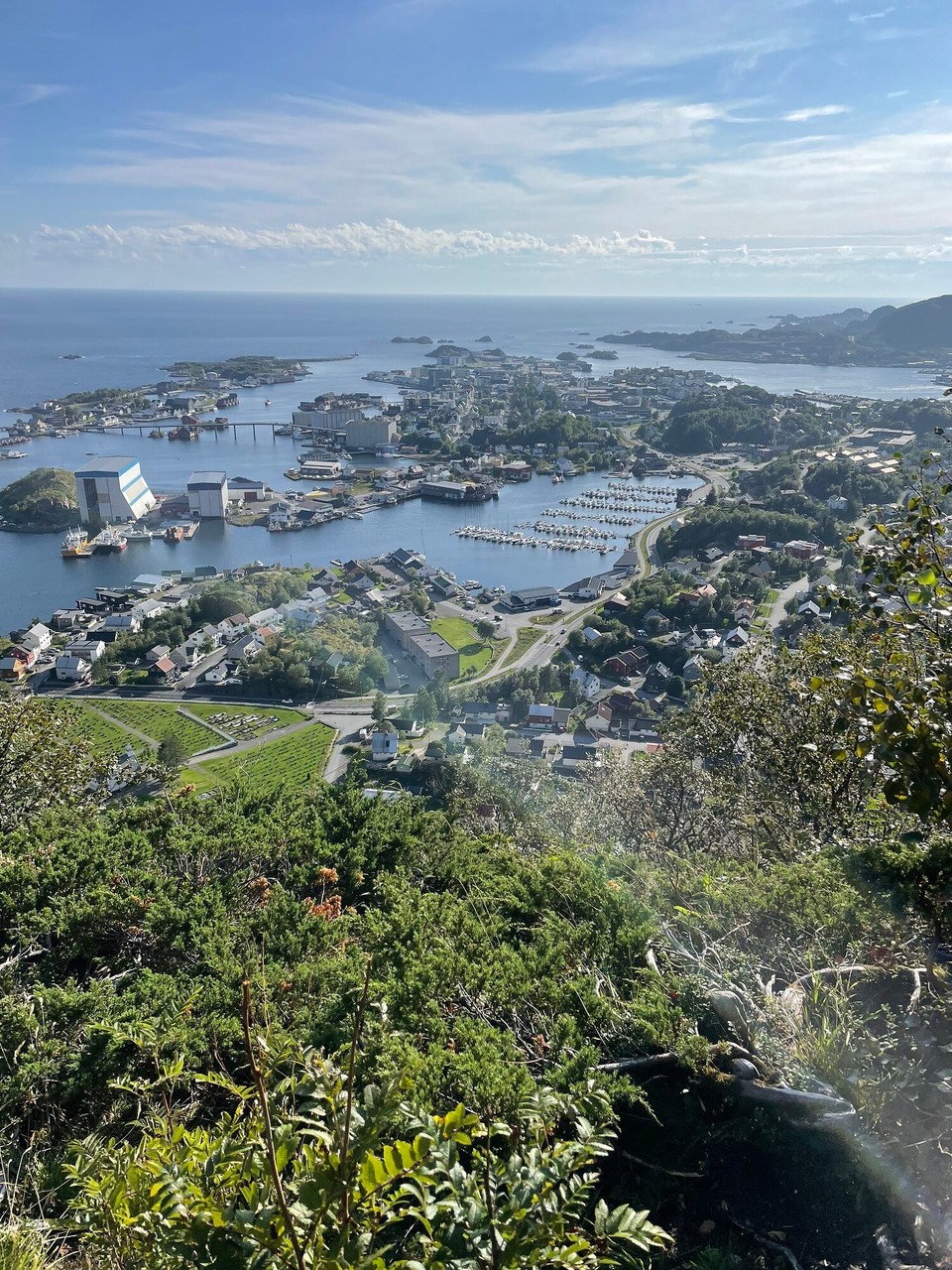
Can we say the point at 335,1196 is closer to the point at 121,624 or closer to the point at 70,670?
the point at 70,670

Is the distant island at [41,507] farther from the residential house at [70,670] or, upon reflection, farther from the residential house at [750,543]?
the residential house at [750,543]

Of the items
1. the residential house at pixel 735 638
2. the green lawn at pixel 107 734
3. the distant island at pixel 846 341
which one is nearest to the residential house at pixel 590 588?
the residential house at pixel 735 638

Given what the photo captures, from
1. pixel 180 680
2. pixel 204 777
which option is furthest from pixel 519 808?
pixel 180 680

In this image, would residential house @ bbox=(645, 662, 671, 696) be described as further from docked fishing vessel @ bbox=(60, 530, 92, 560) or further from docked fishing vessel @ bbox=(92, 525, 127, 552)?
docked fishing vessel @ bbox=(60, 530, 92, 560)

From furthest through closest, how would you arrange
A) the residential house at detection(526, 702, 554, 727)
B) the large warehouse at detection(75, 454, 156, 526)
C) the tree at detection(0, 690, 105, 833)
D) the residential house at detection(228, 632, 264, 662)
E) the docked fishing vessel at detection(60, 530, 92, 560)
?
the large warehouse at detection(75, 454, 156, 526) < the docked fishing vessel at detection(60, 530, 92, 560) < the residential house at detection(228, 632, 264, 662) < the residential house at detection(526, 702, 554, 727) < the tree at detection(0, 690, 105, 833)

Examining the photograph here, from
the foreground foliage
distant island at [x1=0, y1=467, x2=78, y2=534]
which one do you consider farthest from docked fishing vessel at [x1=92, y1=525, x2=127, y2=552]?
the foreground foliage

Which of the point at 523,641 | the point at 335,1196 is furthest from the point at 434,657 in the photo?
the point at 335,1196

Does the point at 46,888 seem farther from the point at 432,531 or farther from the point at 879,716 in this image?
the point at 432,531
